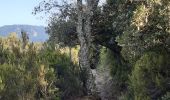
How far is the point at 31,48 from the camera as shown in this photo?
21688mm

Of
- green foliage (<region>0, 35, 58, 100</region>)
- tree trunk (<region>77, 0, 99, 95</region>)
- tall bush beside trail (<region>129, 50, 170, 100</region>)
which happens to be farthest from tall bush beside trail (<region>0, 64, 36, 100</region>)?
tall bush beside trail (<region>129, 50, 170, 100</region>)

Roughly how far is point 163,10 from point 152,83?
2860 mm

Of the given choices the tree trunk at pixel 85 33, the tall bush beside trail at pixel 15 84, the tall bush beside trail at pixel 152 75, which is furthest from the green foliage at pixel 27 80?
the tall bush beside trail at pixel 152 75

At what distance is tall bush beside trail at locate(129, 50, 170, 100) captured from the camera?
49.5 feet

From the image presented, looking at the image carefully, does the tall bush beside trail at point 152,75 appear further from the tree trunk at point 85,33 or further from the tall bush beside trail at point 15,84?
the tree trunk at point 85,33

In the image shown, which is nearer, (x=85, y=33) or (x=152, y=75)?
(x=152, y=75)

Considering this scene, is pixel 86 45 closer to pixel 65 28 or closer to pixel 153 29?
pixel 65 28

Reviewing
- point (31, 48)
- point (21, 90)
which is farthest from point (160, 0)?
point (31, 48)

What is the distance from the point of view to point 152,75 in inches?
605

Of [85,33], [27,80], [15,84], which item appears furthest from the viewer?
[85,33]

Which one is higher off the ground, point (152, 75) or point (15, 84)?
point (152, 75)

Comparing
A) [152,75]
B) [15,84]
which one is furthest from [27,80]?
[152,75]

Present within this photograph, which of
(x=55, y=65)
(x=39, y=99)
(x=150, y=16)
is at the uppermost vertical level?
(x=150, y=16)

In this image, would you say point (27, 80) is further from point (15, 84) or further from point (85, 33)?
point (85, 33)
